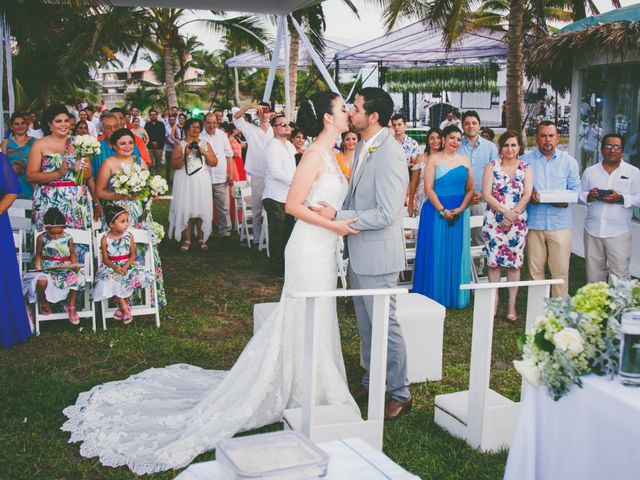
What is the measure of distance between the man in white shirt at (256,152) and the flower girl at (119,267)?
328 cm

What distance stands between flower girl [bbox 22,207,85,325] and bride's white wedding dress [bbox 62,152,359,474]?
196 centimetres

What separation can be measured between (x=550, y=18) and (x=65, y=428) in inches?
1000

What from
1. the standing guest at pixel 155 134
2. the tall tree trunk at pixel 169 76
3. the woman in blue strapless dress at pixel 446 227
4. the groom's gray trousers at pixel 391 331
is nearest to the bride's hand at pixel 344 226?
the groom's gray trousers at pixel 391 331

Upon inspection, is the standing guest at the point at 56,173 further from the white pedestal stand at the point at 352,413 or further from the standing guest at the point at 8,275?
the white pedestal stand at the point at 352,413

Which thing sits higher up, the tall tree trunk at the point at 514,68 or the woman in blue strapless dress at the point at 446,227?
the tall tree trunk at the point at 514,68

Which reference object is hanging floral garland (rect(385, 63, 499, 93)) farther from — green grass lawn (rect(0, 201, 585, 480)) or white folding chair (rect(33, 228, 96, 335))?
white folding chair (rect(33, 228, 96, 335))

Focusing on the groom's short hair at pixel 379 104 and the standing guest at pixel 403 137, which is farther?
the standing guest at pixel 403 137

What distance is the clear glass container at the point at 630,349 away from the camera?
244 cm

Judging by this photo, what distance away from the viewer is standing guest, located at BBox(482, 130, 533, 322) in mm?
6840

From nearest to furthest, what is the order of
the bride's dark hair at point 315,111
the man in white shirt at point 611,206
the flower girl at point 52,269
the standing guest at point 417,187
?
the bride's dark hair at point 315,111, the flower girl at point 52,269, the man in white shirt at point 611,206, the standing guest at point 417,187

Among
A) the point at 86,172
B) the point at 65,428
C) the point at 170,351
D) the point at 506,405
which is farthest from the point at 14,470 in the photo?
the point at 86,172

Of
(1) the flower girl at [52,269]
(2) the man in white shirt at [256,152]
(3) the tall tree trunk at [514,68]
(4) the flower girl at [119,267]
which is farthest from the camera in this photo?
(3) the tall tree trunk at [514,68]

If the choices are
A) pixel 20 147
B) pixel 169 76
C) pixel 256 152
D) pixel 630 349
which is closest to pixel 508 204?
pixel 256 152

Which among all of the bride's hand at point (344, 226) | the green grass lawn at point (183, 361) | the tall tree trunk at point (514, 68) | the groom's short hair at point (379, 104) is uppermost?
the tall tree trunk at point (514, 68)
